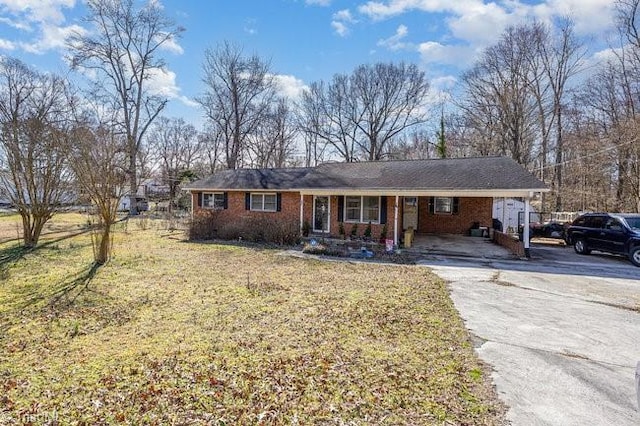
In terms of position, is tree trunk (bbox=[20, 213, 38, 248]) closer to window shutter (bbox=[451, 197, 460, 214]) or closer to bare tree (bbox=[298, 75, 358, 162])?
window shutter (bbox=[451, 197, 460, 214])

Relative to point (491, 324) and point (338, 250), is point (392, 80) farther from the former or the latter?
point (491, 324)

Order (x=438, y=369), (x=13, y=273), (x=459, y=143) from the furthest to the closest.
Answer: (x=459, y=143), (x=13, y=273), (x=438, y=369)

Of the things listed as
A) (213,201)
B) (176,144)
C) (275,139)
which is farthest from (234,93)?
(213,201)

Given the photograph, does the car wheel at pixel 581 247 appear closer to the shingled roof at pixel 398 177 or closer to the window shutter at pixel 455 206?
the shingled roof at pixel 398 177

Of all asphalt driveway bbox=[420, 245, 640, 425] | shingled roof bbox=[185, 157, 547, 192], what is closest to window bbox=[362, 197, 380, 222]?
shingled roof bbox=[185, 157, 547, 192]

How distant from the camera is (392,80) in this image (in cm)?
3300

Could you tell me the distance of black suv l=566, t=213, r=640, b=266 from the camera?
10.9 meters

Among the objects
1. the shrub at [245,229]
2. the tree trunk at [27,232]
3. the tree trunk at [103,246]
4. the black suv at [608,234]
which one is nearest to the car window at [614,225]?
the black suv at [608,234]

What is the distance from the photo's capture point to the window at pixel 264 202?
688 inches

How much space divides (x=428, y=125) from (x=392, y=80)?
17.6ft

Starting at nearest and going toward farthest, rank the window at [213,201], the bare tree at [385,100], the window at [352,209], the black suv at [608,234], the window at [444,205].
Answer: the black suv at [608,234]
the window at [352,209]
the window at [444,205]
the window at [213,201]
the bare tree at [385,100]

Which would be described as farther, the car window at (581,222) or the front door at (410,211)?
the front door at (410,211)

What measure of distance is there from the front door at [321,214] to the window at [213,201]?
541 centimetres

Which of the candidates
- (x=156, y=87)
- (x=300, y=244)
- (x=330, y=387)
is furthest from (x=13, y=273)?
(x=156, y=87)
